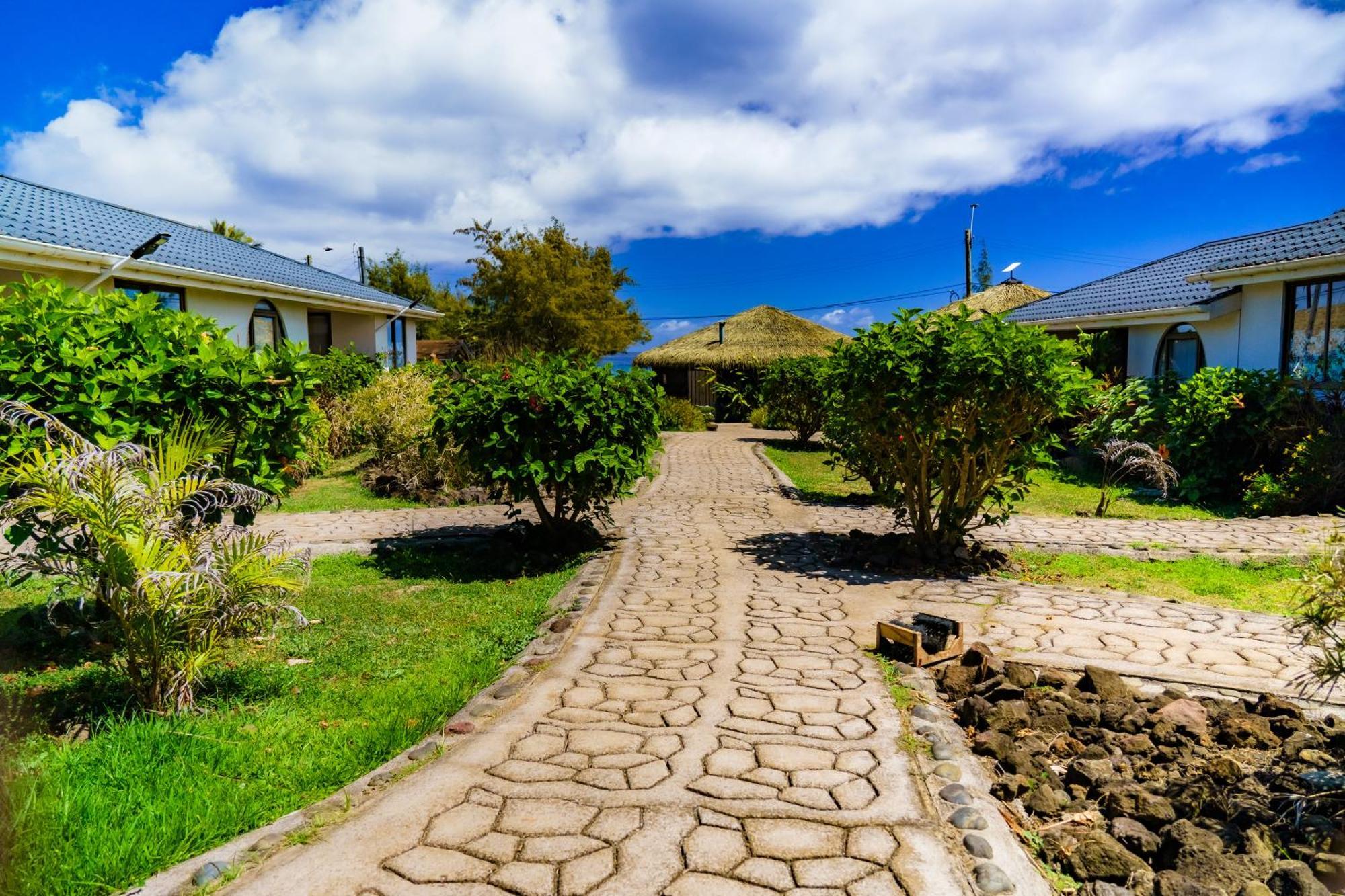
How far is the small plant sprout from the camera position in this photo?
11.0 metres

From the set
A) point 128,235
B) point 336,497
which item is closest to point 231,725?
point 336,497

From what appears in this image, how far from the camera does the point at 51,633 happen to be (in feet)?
18.4

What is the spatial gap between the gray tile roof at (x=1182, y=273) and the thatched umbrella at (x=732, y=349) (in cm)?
1117

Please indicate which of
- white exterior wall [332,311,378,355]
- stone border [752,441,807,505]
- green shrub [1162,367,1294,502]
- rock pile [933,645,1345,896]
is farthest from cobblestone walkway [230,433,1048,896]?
white exterior wall [332,311,378,355]

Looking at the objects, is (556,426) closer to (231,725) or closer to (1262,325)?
(231,725)

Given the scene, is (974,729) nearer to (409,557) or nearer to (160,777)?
(160,777)

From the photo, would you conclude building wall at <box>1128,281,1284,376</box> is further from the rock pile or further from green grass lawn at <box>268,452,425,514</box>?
green grass lawn at <box>268,452,425,514</box>

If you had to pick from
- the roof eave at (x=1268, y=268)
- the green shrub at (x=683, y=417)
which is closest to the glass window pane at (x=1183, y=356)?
the roof eave at (x=1268, y=268)

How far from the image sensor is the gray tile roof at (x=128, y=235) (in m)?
12.5

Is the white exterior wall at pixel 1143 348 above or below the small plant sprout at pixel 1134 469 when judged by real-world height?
above

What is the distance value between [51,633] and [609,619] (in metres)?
3.73

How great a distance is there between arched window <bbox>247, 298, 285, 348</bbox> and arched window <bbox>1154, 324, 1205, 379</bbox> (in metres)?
18.4

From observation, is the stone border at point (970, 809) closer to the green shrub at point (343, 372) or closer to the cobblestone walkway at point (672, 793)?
the cobblestone walkway at point (672, 793)

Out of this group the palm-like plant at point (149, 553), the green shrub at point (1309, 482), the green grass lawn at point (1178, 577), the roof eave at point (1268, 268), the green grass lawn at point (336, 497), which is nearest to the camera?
the palm-like plant at point (149, 553)
